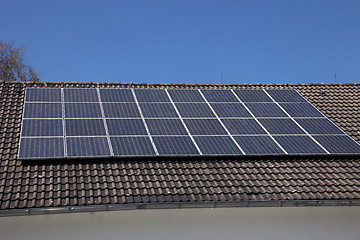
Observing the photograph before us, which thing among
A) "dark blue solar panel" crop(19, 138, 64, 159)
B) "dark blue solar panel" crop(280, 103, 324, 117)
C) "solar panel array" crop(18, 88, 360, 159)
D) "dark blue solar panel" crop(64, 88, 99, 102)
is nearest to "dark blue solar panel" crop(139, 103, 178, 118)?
"solar panel array" crop(18, 88, 360, 159)

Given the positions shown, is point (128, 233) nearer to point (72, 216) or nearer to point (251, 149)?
point (72, 216)

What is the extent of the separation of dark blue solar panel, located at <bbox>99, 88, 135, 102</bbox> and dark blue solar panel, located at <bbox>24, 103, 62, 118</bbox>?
1.43 meters

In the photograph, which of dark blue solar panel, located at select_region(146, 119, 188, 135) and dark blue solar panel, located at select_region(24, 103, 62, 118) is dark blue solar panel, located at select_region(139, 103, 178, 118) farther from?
dark blue solar panel, located at select_region(24, 103, 62, 118)

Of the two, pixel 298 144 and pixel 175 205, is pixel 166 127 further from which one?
pixel 298 144

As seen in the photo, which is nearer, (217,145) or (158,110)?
(217,145)

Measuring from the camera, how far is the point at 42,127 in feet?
43.3

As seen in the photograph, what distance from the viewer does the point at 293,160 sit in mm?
13461

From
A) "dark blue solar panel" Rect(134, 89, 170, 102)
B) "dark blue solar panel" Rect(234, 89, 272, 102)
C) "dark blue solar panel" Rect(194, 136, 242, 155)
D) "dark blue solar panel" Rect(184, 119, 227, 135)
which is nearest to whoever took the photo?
"dark blue solar panel" Rect(194, 136, 242, 155)

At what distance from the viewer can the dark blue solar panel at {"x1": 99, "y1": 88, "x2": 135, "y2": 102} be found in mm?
15258

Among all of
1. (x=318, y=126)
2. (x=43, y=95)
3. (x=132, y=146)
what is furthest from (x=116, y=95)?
(x=318, y=126)

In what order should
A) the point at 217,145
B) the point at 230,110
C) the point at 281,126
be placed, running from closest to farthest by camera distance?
the point at 217,145 < the point at 281,126 < the point at 230,110

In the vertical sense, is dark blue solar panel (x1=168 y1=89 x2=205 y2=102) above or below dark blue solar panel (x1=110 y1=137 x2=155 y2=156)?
above

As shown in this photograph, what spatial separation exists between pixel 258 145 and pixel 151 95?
155 inches

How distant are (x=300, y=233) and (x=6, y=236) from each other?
20.6ft
